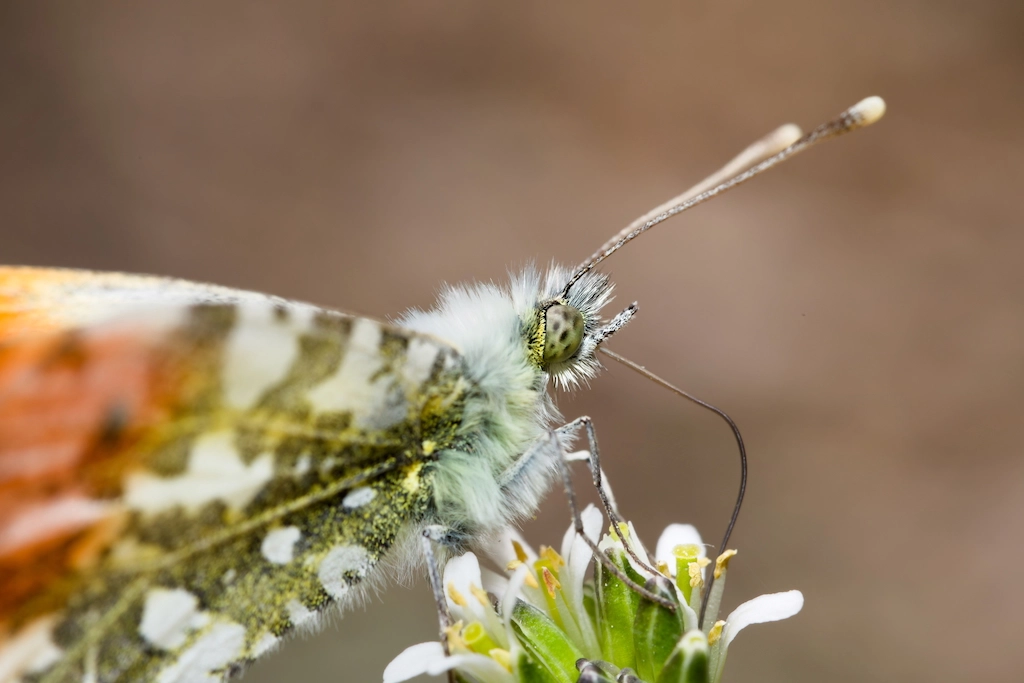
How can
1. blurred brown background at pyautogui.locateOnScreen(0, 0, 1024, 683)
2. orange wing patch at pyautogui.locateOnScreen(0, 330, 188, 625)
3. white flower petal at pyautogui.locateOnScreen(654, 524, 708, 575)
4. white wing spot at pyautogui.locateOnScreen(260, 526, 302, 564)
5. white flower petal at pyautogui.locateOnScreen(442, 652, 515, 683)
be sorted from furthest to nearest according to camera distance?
blurred brown background at pyautogui.locateOnScreen(0, 0, 1024, 683) → white flower petal at pyautogui.locateOnScreen(654, 524, 708, 575) → white wing spot at pyautogui.locateOnScreen(260, 526, 302, 564) → white flower petal at pyautogui.locateOnScreen(442, 652, 515, 683) → orange wing patch at pyautogui.locateOnScreen(0, 330, 188, 625)

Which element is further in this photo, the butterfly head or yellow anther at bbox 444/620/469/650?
the butterfly head

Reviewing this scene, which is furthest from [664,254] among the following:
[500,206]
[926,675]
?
[926,675]

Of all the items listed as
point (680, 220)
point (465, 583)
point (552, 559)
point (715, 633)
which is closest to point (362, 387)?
point (465, 583)

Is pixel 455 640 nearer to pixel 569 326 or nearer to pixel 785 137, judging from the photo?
pixel 569 326

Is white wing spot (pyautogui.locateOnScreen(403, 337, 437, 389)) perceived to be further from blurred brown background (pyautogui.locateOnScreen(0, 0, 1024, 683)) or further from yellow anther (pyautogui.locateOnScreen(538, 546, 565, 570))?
blurred brown background (pyautogui.locateOnScreen(0, 0, 1024, 683))

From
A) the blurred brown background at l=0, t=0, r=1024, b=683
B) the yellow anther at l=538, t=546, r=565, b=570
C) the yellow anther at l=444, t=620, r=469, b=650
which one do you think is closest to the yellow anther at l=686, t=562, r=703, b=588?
the yellow anther at l=538, t=546, r=565, b=570

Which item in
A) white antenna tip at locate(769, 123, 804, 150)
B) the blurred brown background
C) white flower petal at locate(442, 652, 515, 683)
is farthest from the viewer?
the blurred brown background

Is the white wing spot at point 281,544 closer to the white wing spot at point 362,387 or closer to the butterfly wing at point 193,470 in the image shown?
the butterfly wing at point 193,470
